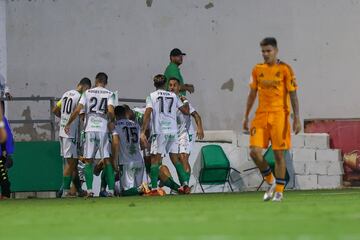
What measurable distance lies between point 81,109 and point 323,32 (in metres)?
7.71

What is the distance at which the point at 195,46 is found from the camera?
24094 millimetres

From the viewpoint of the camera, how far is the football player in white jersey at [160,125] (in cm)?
1764

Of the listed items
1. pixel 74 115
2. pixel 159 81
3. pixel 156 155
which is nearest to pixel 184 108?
pixel 159 81

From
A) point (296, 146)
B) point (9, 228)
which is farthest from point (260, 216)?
point (296, 146)

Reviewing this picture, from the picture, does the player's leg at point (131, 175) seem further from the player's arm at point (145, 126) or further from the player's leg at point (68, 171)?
the player's arm at point (145, 126)

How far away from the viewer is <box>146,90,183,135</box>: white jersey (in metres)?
17.8

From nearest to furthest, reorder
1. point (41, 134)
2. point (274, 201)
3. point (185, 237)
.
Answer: point (185, 237) < point (274, 201) < point (41, 134)

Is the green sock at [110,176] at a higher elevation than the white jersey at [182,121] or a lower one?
lower

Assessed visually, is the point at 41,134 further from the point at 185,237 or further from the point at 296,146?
the point at 185,237

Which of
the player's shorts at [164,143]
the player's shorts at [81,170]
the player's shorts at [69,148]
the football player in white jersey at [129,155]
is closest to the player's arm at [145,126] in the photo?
the player's shorts at [164,143]

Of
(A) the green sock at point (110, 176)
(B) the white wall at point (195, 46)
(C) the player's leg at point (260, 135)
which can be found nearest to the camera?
(C) the player's leg at point (260, 135)

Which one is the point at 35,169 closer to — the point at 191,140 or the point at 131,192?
the point at 131,192

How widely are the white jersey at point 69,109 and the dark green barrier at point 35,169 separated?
126 centimetres

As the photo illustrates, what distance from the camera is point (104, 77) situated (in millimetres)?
17859
